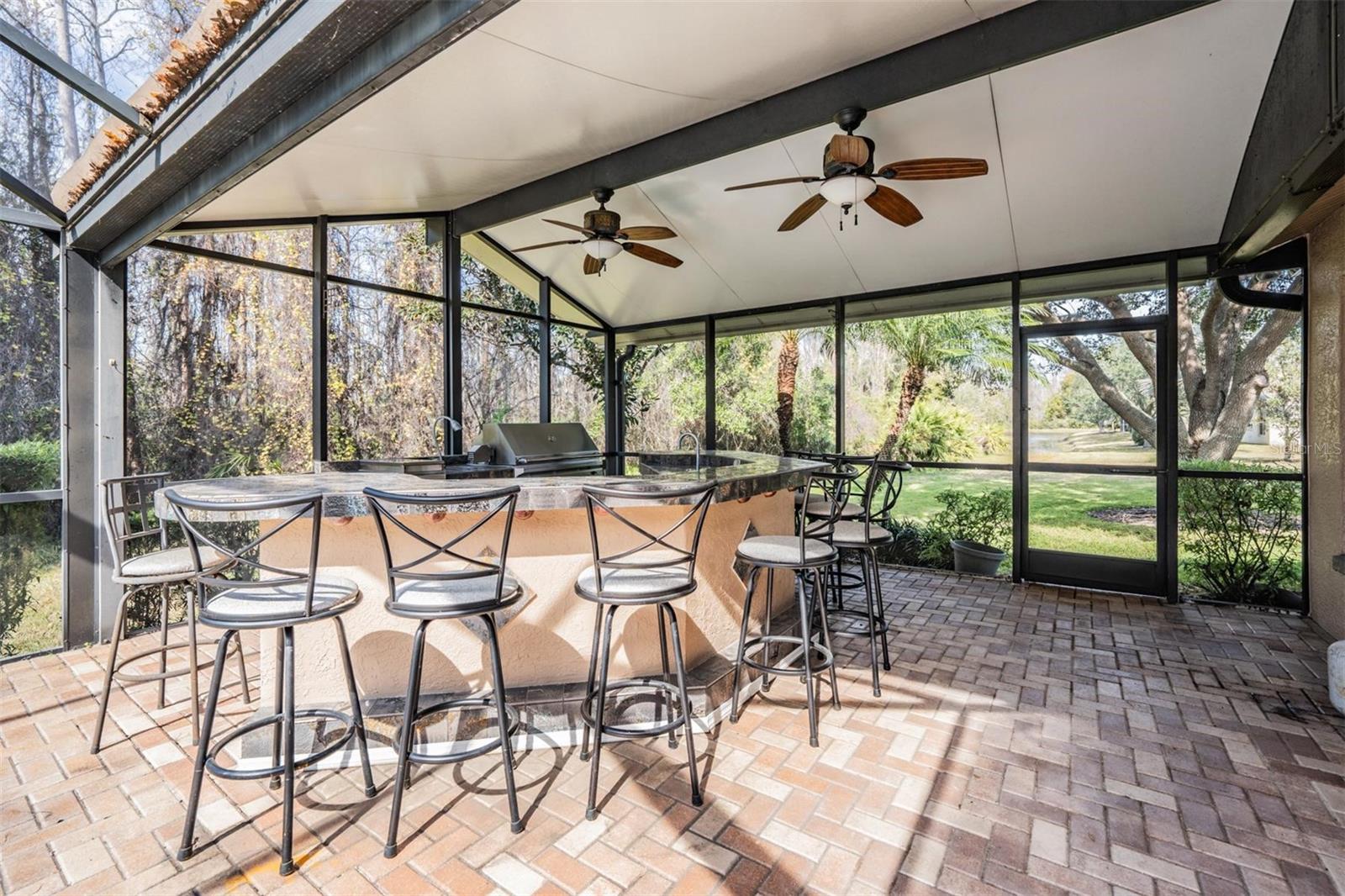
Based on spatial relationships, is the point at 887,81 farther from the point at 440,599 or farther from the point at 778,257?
the point at 440,599

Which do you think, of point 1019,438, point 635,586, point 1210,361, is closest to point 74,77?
point 635,586

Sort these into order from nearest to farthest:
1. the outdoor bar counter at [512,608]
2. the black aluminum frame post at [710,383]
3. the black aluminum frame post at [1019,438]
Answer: the outdoor bar counter at [512,608] → the black aluminum frame post at [1019,438] → the black aluminum frame post at [710,383]

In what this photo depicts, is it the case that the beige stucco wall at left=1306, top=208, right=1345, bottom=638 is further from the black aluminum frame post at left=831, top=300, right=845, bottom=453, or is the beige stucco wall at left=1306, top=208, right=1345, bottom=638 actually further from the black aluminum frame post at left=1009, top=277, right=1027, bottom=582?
the black aluminum frame post at left=831, top=300, right=845, bottom=453

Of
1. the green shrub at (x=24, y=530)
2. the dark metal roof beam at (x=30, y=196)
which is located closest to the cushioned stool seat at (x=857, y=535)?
the green shrub at (x=24, y=530)

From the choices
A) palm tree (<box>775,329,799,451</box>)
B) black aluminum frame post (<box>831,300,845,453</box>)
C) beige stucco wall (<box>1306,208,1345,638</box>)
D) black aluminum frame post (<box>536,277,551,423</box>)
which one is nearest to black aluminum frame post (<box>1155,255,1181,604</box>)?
beige stucco wall (<box>1306,208,1345,638</box>)

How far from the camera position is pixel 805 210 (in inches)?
144

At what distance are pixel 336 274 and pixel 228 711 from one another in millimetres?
3177

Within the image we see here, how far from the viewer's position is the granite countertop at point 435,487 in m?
1.96

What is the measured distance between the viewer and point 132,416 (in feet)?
12.4

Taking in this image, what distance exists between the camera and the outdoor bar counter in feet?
7.42

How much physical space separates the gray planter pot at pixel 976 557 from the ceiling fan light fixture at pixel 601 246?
3957 millimetres

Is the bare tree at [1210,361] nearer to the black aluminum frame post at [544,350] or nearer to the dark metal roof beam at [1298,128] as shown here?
the dark metal roof beam at [1298,128]

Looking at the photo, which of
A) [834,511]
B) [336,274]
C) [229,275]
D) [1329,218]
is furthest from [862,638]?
[229,275]

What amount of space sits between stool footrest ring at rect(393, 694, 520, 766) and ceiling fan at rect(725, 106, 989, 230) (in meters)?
2.70
